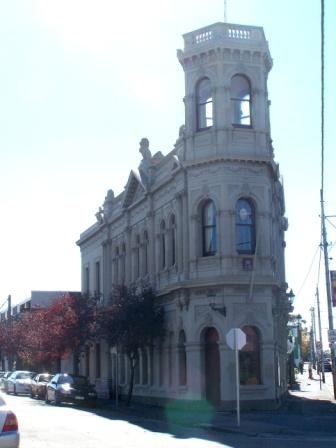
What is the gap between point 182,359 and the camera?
31.8 m

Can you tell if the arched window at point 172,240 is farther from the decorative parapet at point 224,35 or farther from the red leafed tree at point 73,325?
the red leafed tree at point 73,325

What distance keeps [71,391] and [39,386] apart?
7.25 meters

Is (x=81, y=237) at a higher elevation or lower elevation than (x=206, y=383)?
higher

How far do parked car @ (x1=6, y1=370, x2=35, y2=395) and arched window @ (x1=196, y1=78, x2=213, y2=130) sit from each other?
71.4ft

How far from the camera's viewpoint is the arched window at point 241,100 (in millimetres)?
31172

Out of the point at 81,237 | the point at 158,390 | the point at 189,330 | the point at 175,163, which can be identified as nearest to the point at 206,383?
the point at 189,330

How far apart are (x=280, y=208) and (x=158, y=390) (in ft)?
37.5

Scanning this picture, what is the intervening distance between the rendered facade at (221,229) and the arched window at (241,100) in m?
0.04

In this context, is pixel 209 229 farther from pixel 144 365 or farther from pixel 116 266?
pixel 116 266

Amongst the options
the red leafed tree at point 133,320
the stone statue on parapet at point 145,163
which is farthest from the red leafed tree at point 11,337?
the red leafed tree at point 133,320

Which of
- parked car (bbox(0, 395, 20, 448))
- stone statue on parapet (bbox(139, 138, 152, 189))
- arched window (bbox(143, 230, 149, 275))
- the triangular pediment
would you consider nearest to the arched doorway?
arched window (bbox(143, 230, 149, 275))

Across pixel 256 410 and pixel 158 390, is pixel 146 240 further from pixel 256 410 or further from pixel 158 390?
pixel 256 410

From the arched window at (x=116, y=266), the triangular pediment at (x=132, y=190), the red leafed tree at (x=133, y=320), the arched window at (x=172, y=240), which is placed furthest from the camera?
the arched window at (x=116, y=266)

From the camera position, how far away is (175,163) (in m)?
32.8
